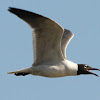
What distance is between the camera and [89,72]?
512 inches

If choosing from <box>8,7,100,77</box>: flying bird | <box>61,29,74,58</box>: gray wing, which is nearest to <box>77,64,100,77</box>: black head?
<box>8,7,100,77</box>: flying bird

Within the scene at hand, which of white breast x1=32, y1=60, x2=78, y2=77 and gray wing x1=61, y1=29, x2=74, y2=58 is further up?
gray wing x1=61, y1=29, x2=74, y2=58

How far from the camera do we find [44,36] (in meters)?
11.4

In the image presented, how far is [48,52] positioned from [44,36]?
2.50 feet

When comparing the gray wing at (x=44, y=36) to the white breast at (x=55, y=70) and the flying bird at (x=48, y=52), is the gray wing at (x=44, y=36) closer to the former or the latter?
the flying bird at (x=48, y=52)

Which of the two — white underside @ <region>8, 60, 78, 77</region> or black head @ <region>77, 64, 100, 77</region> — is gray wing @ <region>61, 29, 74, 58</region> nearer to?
black head @ <region>77, 64, 100, 77</region>

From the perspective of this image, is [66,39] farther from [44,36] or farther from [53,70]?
[44,36]

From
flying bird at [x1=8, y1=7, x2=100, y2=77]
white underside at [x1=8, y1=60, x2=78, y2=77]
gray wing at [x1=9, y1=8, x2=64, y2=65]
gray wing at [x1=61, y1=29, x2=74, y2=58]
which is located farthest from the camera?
gray wing at [x1=61, y1=29, x2=74, y2=58]

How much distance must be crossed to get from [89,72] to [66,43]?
153 cm

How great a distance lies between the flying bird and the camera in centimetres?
1094

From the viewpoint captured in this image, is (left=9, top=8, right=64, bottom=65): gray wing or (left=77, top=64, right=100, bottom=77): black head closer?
(left=9, top=8, right=64, bottom=65): gray wing

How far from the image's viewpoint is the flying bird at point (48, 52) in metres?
10.9

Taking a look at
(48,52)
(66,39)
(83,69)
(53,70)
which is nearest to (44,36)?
(48,52)

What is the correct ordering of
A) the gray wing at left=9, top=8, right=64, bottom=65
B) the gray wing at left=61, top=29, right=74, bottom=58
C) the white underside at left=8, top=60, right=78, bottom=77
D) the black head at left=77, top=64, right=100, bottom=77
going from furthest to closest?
the gray wing at left=61, top=29, right=74, bottom=58 < the black head at left=77, top=64, right=100, bottom=77 < the white underside at left=8, top=60, right=78, bottom=77 < the gray wing at left=9, top=8, right=64, bottom=65
